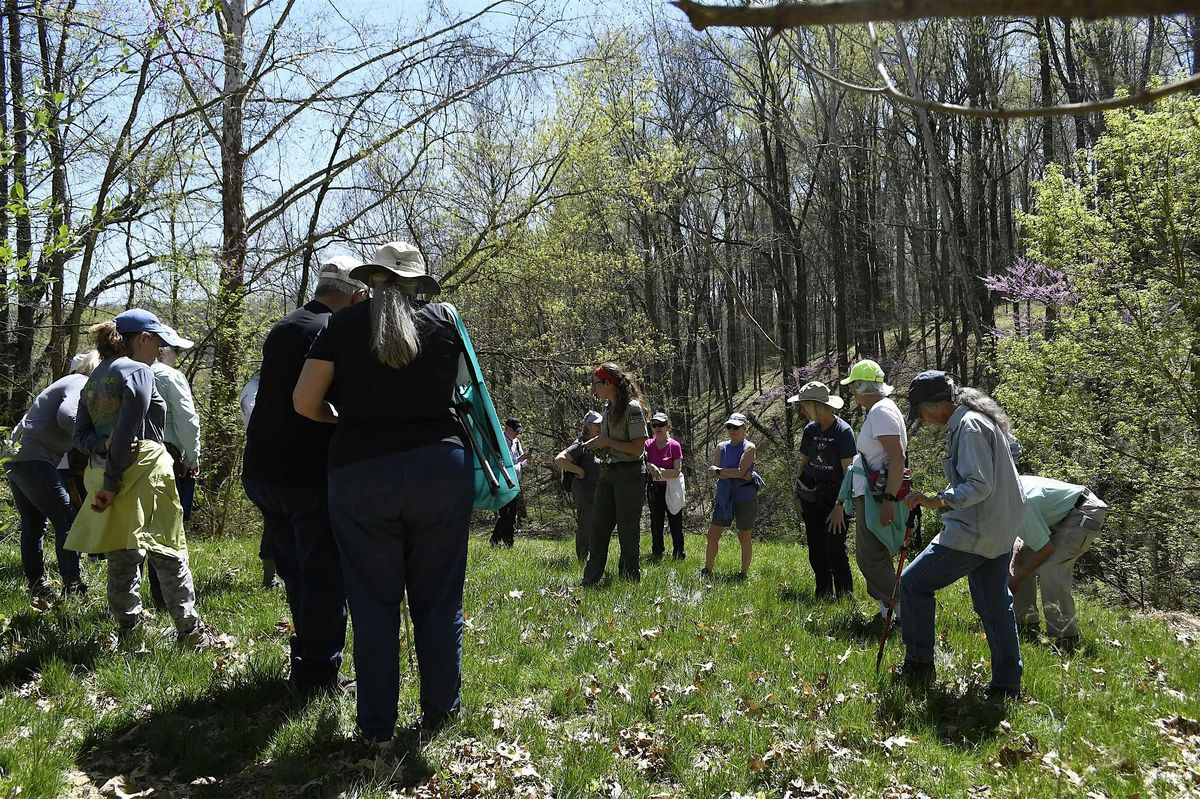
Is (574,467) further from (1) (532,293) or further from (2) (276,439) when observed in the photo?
(1) (532,293)

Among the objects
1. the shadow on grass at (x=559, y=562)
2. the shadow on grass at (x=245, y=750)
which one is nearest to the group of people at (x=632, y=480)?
the shadow on grass at (x=559, y=562)

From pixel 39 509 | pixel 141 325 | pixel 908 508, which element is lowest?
pixel 908 508

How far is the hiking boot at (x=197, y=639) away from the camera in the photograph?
4918 millimetres

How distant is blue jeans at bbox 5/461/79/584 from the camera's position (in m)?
6.21

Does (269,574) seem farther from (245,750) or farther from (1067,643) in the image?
(1067,643)

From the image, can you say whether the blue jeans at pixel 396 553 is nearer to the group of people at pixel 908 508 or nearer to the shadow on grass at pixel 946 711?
the shadow on grass at pixel 946 711

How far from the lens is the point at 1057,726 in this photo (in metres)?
4.48

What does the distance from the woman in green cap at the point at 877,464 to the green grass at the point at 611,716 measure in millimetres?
460

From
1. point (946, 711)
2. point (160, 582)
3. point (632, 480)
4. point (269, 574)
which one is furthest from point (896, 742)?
point (269, 574)

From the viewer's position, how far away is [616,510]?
733 cm

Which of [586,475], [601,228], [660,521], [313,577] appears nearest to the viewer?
[313,577]

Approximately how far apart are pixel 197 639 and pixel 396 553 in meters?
2.15

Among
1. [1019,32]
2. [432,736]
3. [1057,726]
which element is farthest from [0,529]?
[1019,32]

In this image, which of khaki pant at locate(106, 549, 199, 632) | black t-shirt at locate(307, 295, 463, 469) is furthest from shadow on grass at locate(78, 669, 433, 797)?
black t-shirt at locate(307, 295, 463, 469)
